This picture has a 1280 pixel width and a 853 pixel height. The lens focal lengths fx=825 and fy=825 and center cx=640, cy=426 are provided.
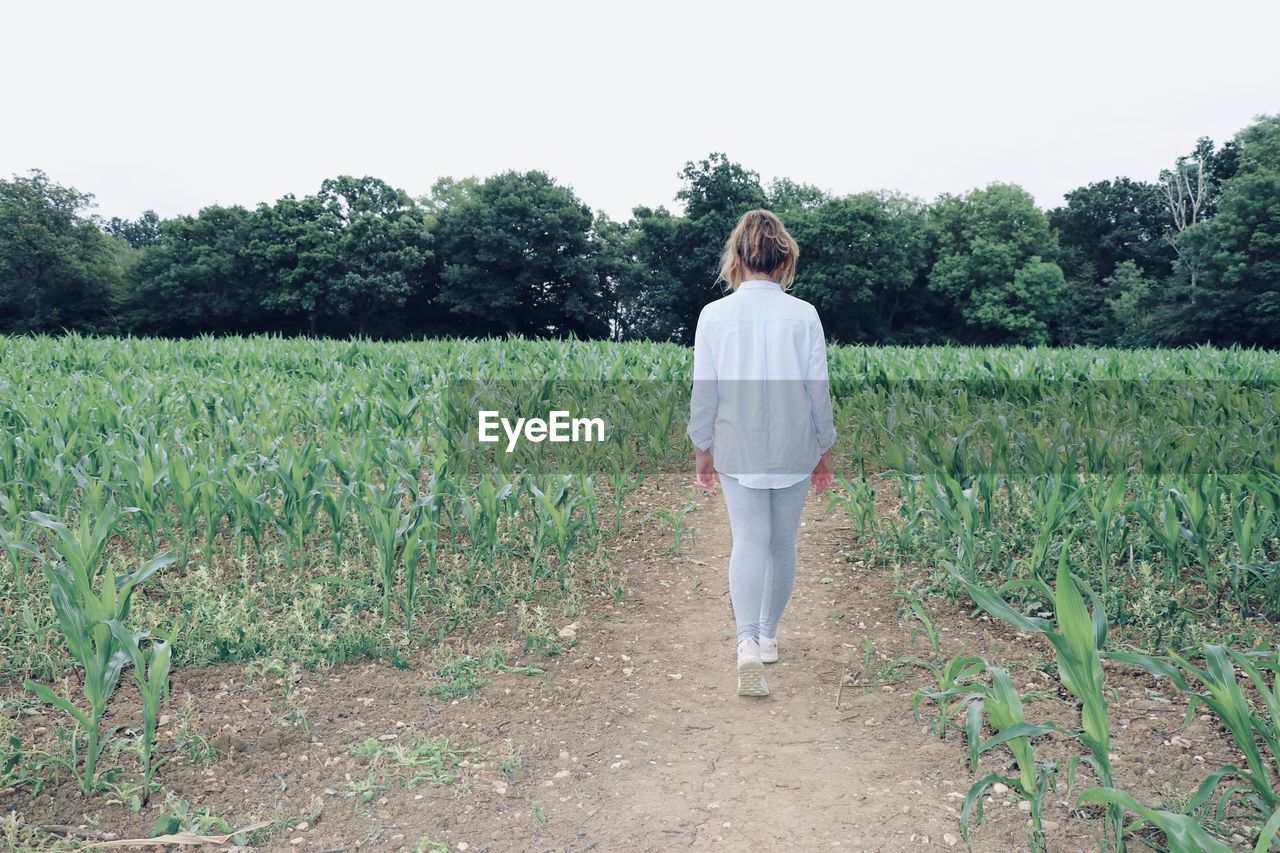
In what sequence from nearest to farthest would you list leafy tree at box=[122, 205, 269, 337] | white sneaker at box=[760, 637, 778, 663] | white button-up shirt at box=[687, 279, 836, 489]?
white button-up shirt at box=[687, 279, 836, 489] → white sneaker at box=[760, 637, 778, 663] → leafy tree at box=[122, 205, 269, 337]

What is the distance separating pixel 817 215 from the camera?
43.6m

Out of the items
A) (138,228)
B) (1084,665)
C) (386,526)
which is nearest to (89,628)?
(386,526)

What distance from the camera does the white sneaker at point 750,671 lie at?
12.2 ft

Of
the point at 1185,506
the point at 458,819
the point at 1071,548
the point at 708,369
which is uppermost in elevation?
the point at 708,369

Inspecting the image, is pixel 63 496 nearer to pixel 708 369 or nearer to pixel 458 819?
pixel 458 819

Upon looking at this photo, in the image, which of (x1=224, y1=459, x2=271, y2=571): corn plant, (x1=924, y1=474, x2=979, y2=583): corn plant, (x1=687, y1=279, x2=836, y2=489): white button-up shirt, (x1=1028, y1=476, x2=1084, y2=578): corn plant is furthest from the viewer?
(x1=224, y1=459, x2=271, y2=571): corn plant

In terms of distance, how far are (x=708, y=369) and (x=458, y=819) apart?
2.04 metres

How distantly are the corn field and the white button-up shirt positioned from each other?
97cm

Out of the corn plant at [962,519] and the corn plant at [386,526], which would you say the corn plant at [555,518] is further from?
the corn plant at [962,519]

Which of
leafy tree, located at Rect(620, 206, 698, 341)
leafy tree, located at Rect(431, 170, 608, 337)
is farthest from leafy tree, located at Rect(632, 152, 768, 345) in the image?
leafy tree, located at Rect(431, 170, 608, 337)

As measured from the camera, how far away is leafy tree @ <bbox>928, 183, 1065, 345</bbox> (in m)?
42.8

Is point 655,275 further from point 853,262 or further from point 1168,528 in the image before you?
point 1168,528

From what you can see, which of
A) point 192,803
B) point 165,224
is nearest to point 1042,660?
point 192,803

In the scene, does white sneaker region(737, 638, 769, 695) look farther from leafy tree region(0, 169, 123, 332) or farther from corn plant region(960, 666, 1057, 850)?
leafy tree region(0, 169, 123, 332)
